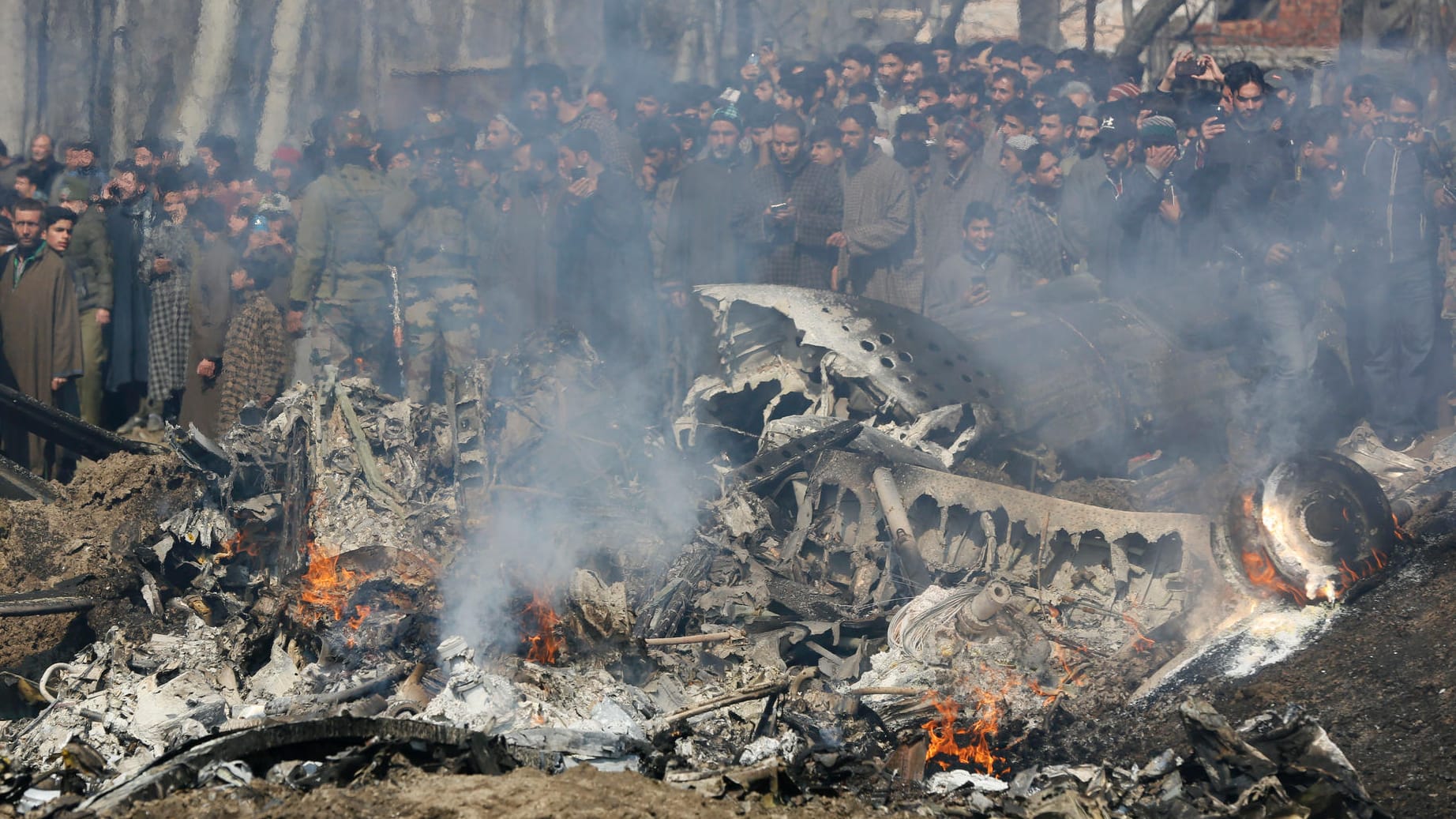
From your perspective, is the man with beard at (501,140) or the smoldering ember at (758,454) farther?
the man with beard at (501,140)

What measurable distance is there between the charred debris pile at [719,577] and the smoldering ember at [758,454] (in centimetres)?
3

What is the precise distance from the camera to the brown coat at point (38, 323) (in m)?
9.20

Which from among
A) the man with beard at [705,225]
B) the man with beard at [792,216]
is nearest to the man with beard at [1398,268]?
the man with beard at [792,216]

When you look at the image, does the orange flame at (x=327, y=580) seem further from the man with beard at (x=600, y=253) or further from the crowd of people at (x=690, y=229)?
the man with beard at (x=600, y=253)

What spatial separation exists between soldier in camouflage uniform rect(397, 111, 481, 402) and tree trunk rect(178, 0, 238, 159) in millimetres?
5633

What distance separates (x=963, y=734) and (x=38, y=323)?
24.6ft

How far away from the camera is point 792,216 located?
9484mm

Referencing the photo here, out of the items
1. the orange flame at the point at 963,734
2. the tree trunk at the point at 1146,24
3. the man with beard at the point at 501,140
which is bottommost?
the orange flame at the point at 963,734

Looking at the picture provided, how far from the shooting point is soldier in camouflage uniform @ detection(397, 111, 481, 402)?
974 cm

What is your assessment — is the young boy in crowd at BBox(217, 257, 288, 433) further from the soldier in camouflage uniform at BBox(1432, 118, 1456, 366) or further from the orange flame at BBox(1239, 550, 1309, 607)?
the soldier in camouflage uniform at BBox(1432, 118, 1456, 366)

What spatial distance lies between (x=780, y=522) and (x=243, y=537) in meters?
3.33

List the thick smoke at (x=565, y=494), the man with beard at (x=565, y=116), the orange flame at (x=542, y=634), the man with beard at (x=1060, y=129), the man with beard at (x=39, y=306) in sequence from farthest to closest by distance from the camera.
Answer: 1. the man with beard at (x=565, y=116)
2. the man with beard at (x=1060, y=129)
3. the man with beard at (x=39, y=306)
4. the thick smoke at (x=565, y=494)
5. the orange flame at (x=542, y=634)

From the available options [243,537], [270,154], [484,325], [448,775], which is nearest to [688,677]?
[448,775]

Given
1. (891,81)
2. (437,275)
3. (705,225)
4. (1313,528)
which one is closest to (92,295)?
(437,275)
